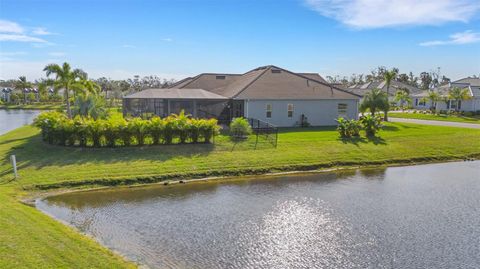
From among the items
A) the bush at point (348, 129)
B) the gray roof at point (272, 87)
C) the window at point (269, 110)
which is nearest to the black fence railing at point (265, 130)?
the window at point (269, 110)

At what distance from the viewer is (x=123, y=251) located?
32.2ft

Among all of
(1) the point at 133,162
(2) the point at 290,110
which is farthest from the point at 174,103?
(1) the point at 133,162

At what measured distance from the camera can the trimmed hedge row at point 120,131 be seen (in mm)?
20312

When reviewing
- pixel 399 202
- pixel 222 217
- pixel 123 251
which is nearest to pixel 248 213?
pixel 222 217

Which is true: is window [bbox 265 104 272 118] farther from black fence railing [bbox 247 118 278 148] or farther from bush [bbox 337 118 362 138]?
bush [bbox 337 118 362 138]

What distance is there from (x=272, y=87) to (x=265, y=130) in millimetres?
6644

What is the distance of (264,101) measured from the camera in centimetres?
3047

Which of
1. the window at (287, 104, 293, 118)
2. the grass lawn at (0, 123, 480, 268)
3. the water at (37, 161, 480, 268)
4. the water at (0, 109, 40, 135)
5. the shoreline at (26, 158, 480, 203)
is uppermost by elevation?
the window at (287, 104, 293, 118)

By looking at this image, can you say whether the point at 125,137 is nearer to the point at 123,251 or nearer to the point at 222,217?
the point at 222,217

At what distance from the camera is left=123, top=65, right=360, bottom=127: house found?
30.0m

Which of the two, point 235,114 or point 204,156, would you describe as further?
point 235,114

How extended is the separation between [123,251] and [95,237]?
4.44 ft

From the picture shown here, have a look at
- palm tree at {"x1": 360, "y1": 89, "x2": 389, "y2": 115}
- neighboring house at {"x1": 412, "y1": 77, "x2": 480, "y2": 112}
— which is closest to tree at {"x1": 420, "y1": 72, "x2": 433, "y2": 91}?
neighboring house at {"x1": 412, "y1": 77, "x2": 480, "y2": 112}

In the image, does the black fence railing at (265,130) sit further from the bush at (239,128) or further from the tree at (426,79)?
the tree at (426,79)
